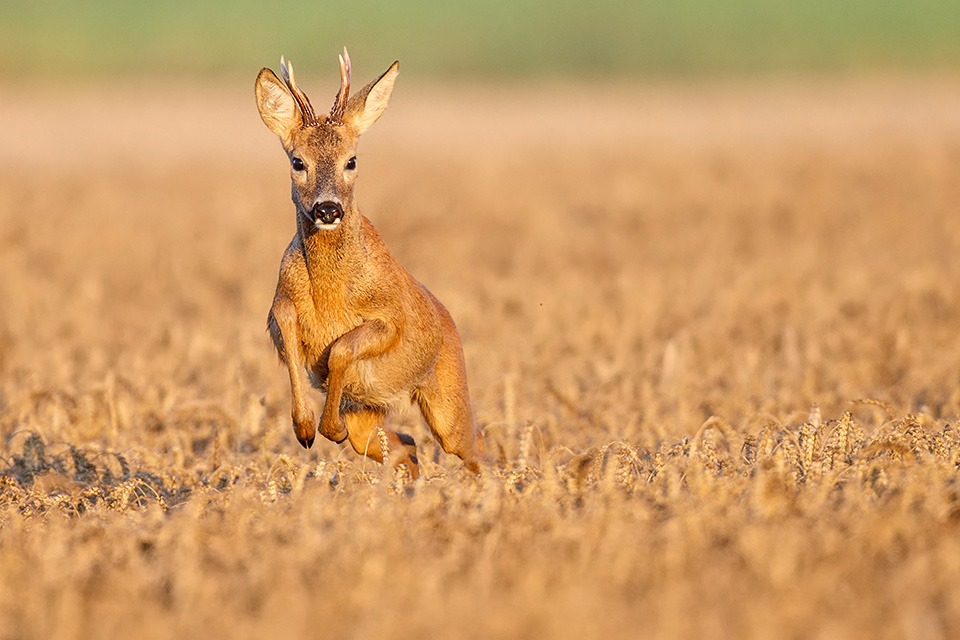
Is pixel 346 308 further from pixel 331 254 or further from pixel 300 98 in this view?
pixel 300 98

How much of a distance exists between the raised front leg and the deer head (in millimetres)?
456

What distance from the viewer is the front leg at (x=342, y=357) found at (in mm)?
6852

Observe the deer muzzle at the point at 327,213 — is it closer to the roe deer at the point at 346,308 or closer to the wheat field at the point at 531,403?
the roe deer at the point at 346,308

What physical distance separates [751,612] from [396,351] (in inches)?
131

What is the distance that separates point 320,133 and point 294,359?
1.20 meters

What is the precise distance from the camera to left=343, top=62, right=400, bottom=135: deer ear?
7.35m

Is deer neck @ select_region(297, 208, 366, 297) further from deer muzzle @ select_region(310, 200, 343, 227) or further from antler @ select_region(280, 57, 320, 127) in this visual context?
antler @ select_region(280, 57, 320, 127)

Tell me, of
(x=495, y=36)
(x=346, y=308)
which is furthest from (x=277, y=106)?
(x=495, y=36)

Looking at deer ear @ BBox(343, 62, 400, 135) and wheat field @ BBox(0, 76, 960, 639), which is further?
deer ear @ BBox(343, 62, 400, 135)

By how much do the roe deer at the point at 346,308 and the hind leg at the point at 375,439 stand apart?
0.01m

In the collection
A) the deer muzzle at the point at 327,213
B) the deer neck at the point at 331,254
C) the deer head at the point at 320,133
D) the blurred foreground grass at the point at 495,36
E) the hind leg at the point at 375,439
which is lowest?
the hind leg at the point at 375,439

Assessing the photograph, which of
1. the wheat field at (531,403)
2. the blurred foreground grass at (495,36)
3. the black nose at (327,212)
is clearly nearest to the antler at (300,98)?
the black nose at (327,212)

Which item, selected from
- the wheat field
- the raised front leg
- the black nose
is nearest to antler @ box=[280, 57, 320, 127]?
the black nose

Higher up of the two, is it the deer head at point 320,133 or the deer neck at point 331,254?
the deer head at point 320,133
